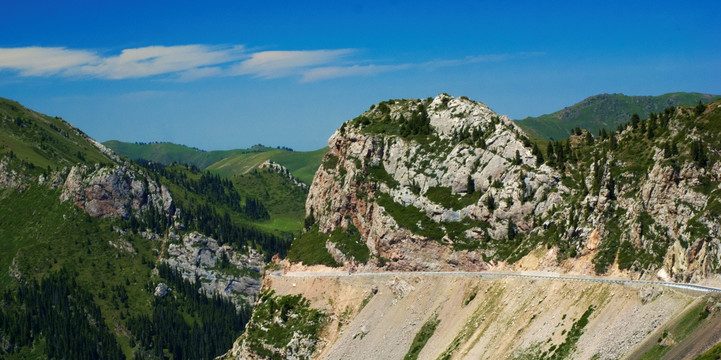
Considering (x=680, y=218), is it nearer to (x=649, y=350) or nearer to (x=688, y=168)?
(x=688, y=168)

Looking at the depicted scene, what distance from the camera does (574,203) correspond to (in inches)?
7042

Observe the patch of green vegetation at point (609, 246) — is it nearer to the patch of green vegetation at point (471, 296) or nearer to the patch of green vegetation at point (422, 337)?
the patch of green vegetation at point (471, 296)

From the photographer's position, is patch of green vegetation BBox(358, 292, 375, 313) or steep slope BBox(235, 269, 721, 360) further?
patch of green vegetation BBox(358, 292, 375, 313)

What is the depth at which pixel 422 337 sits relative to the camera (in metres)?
179

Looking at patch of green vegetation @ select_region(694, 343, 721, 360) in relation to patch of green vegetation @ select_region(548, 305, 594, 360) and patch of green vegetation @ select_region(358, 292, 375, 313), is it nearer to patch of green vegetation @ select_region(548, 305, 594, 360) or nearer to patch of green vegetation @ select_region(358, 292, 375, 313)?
patch of green vegetation @ select_region(548, 305, 594, 360)

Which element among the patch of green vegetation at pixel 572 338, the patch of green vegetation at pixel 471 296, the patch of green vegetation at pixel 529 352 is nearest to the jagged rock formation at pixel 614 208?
the patch of green vegetation at pixel 471 296

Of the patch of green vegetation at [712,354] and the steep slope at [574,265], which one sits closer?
the patch of green vegetation at [712,354]

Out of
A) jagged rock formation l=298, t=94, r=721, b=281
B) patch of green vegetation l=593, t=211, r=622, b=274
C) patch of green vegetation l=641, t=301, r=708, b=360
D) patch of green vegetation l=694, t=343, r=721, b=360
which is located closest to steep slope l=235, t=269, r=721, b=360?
patch of green vegetation l=641, t=301, r=708, b=360

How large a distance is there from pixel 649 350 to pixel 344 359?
80.2m

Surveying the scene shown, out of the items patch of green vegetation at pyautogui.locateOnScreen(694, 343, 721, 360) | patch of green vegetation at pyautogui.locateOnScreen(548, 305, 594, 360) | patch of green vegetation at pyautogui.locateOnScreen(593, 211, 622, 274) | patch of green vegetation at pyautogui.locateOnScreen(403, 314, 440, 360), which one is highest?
patch of green vegetation at pyautogui.locateOnScreen(593, 211, 622, 274)

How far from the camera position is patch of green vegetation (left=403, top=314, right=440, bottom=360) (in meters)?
177

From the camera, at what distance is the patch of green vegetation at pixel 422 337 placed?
580 ft

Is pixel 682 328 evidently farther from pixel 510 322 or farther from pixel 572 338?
pixel 510 322

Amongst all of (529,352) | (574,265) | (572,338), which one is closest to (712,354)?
(572,338)
